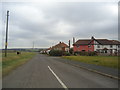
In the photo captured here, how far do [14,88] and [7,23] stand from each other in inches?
985

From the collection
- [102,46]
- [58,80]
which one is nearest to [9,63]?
[58,80]

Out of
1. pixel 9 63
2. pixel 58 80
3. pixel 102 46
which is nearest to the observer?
pixel 58 80

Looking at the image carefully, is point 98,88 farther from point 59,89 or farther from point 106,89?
point 59,89

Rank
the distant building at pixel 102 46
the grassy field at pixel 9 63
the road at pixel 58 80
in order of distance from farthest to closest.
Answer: the distant building at pixel 102 46 → the grassy field at pixel 9 63 → the road at pixel 58 80

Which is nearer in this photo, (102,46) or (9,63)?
(9,63)

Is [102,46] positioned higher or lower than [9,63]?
higher

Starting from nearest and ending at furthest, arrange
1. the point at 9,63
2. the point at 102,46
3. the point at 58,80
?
the point at 58,80
the point at 9,63
the point at 102,46

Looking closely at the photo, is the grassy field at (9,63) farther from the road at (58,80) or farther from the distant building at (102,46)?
the distant building at (102,46)

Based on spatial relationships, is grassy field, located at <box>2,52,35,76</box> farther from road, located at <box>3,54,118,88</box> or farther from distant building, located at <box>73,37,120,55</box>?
distant building, located at <box>73,37,120,55</box>

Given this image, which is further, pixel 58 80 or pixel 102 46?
pixel 102 46

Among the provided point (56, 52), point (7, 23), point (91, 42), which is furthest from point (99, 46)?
point (7, 23)

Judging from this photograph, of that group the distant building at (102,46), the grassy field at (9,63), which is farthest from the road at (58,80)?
the distant building at (102,46)

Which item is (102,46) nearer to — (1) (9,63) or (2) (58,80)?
(1) (9,63)

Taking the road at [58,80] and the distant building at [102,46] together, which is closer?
the road at [58,80]
